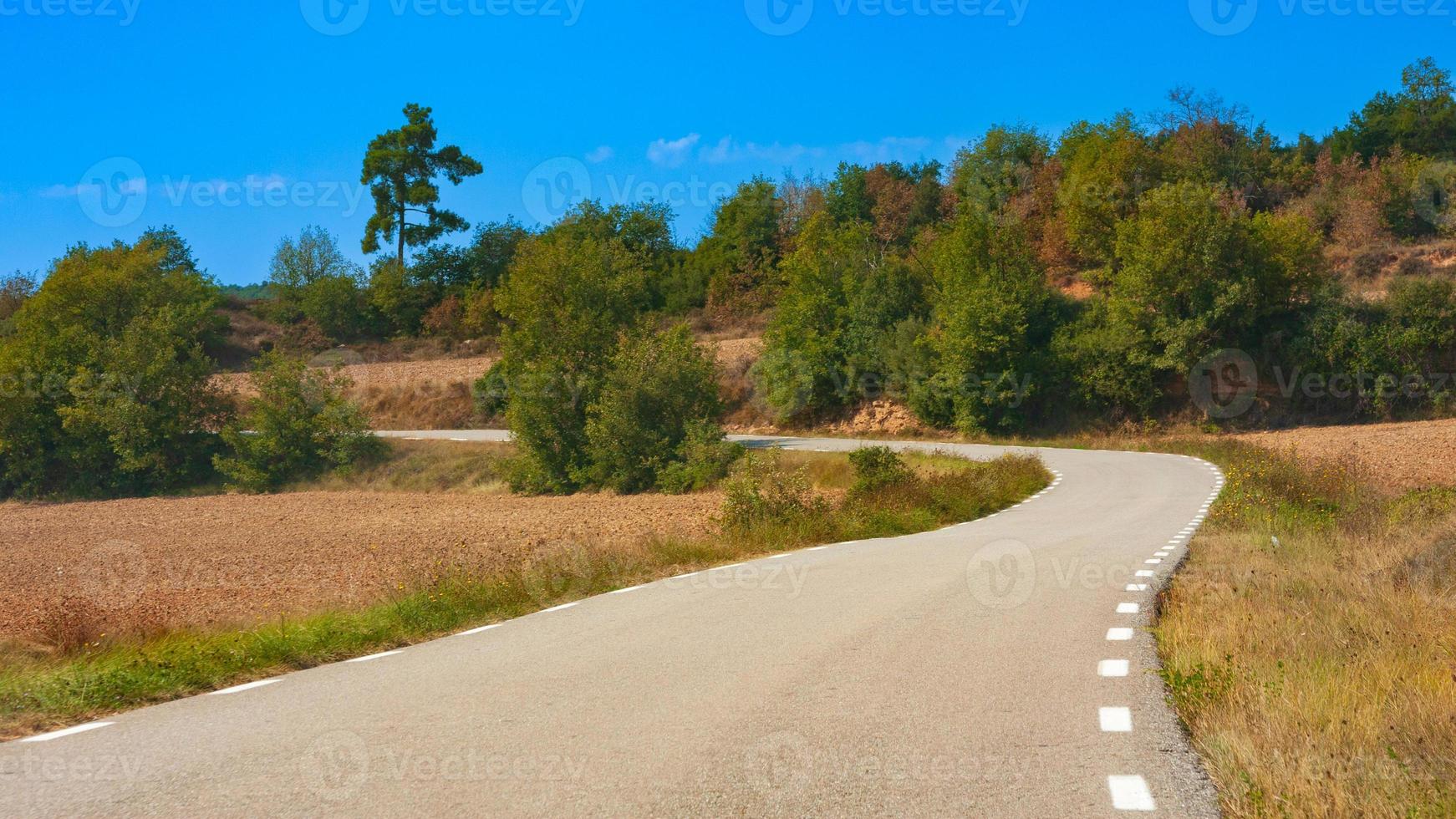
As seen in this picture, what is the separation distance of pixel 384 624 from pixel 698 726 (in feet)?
16.9

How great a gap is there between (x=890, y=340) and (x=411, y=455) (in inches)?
905

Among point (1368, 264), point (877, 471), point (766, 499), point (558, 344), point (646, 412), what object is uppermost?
point (1368, 264)

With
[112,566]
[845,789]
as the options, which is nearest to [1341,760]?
[845,789]

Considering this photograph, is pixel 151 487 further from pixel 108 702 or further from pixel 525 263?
pixel 108 702

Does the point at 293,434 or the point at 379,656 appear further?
the point at 293,434

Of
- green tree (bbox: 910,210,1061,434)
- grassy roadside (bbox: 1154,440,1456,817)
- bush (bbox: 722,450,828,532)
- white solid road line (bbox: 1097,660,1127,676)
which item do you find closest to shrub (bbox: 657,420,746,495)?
bush (bbox: 722,450,828,532)

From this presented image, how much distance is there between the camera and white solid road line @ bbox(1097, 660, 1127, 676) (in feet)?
23.6

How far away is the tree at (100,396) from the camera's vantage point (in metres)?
47.1

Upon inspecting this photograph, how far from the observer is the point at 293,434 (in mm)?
47312

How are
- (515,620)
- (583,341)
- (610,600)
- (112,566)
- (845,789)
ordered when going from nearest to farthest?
1. (845,789)
2. (515,620)
3. (610,600)
4. (112,566)
5. (583,341)

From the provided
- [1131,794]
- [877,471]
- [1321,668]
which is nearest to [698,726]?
[1131,794]

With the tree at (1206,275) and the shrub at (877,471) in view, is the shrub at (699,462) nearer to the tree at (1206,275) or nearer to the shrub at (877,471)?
the shrub at (877,471)

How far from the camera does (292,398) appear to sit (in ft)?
155

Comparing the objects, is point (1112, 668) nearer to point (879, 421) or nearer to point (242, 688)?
point (242, 688)
